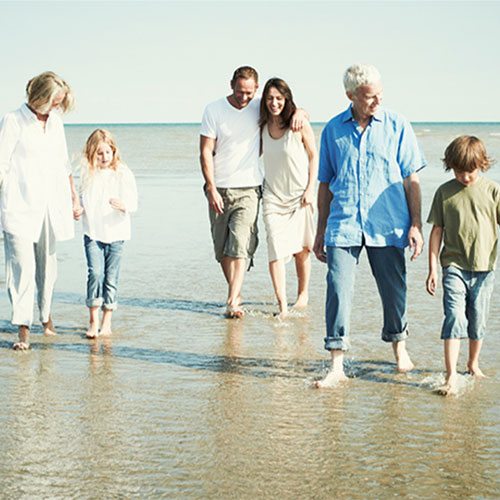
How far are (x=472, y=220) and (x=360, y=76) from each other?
1066 mm

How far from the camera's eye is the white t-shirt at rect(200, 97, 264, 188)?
6.99m

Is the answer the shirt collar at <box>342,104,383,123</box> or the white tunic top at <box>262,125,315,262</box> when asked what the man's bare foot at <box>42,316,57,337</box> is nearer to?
the white tunic top at <box>262,125,315,262</box>

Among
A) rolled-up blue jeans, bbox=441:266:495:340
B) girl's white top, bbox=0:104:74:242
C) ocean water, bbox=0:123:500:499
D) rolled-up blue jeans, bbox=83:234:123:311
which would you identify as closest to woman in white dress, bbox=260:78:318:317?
ocean water, bbox=0:123:500:499

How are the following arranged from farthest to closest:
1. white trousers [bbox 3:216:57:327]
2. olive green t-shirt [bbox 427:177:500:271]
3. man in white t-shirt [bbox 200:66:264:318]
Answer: man in white t-shirt [bbox 200:66:264:318], white trousers [bbox 3:216:57:327], olive green t-shirt [bbox 427:177:500:271]

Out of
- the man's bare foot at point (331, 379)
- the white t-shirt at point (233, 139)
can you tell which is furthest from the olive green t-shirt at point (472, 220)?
the white t-shirt at point (233, 139)

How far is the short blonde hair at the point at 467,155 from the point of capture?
4.70 meters

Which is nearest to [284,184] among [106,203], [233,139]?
[233,139]

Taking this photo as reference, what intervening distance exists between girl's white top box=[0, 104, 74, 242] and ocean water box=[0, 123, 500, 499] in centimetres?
93

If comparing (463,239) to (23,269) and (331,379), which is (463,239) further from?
(23,269)

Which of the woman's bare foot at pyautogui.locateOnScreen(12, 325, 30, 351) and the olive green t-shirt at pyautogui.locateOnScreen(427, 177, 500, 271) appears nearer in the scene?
the olive green t-shirt at pyautogui.locateOnScreen(427, 177, 500, 271)

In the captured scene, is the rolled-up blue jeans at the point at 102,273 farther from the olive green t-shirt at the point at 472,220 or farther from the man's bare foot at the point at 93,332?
the olive green t-shirt at the point at 472,220

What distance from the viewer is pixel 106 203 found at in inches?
255

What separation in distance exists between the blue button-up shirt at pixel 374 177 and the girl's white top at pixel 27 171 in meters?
2.32

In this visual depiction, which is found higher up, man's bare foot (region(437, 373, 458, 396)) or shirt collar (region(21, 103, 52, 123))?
shirt collar (region(21, 103, 52, 123))
